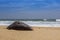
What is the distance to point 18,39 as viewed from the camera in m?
5.04

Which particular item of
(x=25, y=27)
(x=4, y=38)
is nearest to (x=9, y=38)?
(x=4, y=38)

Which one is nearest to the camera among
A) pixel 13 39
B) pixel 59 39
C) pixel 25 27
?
pixel 13 39

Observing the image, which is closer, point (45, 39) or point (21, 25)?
point (45, 39)

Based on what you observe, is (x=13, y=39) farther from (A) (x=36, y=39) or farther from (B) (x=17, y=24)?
(B) (x=17, y=24)

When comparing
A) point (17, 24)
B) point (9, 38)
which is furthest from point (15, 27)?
point (9, 38)

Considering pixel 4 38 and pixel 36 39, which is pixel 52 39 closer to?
pixel 36 39

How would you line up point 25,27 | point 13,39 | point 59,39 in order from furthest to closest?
point 25,27
point 59,39
point 13,39

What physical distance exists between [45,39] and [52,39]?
0.81 ft

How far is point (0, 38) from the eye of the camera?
199 inches

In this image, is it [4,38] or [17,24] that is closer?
[4,38]

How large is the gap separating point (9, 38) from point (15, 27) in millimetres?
3672

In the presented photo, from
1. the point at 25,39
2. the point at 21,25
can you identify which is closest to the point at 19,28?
the point at 21,25

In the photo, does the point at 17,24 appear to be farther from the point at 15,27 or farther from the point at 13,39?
the point at 13,39

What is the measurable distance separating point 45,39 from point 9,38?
1252 millimetres
